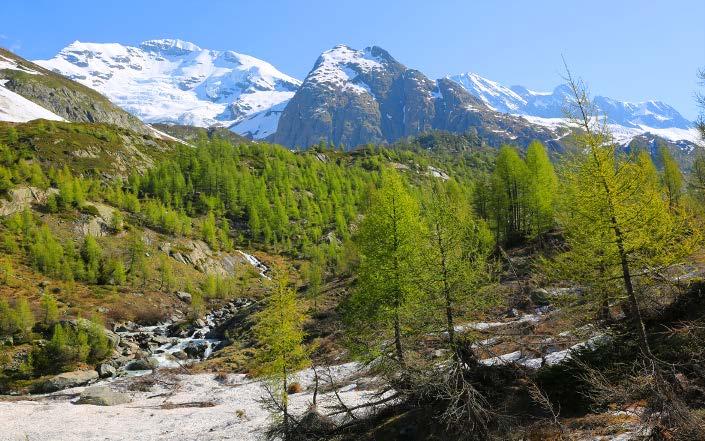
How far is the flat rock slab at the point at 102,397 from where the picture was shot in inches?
1425

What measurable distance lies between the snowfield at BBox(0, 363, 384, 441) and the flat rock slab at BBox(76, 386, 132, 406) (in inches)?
37.3

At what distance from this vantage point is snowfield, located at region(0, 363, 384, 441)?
27.5 m

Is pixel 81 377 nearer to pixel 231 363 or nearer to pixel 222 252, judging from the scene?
pixel 231 363

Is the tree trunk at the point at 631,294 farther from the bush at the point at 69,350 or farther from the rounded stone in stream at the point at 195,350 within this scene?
the bush at the point at 69,350

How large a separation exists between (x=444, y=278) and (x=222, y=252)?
9969 centimetres

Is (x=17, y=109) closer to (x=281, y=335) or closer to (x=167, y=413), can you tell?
(x=167, y=413)

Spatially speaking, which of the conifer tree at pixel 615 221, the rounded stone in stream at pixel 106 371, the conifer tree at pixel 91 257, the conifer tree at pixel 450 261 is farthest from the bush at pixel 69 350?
the conifer tree at pixel 615 221

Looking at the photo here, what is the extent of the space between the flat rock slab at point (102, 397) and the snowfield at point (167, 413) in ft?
3.11

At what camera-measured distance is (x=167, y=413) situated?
106ft

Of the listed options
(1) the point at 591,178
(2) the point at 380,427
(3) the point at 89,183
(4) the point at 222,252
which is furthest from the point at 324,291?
(3) the point at 89,183

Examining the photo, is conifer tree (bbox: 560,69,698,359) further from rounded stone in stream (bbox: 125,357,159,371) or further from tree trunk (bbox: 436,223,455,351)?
rounded stone in stream (bbox: 125,357,159,371)

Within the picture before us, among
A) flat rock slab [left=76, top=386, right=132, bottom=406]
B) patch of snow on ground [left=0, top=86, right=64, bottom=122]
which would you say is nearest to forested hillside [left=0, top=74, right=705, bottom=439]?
flat rock slab [left=76, top=386, right=132, bottom=406]

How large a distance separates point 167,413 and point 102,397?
834cm

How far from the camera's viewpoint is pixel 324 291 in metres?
72.4
